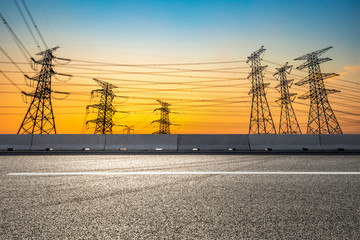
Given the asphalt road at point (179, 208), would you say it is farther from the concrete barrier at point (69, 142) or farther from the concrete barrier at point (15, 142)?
the concrete barrier at point (15, 142)

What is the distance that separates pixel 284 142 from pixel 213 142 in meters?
4.27

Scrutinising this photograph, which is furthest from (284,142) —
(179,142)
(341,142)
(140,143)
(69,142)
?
(69,142)

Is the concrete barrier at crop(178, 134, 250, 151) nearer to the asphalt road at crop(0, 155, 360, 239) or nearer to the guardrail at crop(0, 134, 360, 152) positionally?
the guardrail at crop(0, 134, 360, 152)

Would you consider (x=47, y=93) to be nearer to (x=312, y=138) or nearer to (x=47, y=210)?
(x=312, y=138)

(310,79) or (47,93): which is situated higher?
(310,79)

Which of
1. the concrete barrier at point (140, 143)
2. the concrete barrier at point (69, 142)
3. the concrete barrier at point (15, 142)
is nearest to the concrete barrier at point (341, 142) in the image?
the concrete barrier at point (140, 143)

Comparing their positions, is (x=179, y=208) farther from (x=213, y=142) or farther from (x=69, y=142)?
(x=69, y=142)

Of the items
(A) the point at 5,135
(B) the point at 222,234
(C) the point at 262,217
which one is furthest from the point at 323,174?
(A) the point at 5,135

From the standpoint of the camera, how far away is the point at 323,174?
642 centimetres

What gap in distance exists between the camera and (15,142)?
51.9 ft

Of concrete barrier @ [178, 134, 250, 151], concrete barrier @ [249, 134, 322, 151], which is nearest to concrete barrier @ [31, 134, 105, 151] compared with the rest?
Answer: concrete barrier @ [178, 134, 250, 151]

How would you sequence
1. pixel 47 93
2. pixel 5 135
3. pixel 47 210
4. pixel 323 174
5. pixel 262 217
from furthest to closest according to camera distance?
pixel 47 93 < pixel 5 135 < pixel 323 174 < pixel 47 210 < pixel 262 217

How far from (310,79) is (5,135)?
123 feet

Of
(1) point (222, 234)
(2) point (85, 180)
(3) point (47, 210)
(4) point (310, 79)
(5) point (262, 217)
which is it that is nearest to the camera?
(1) point (222, 234)
